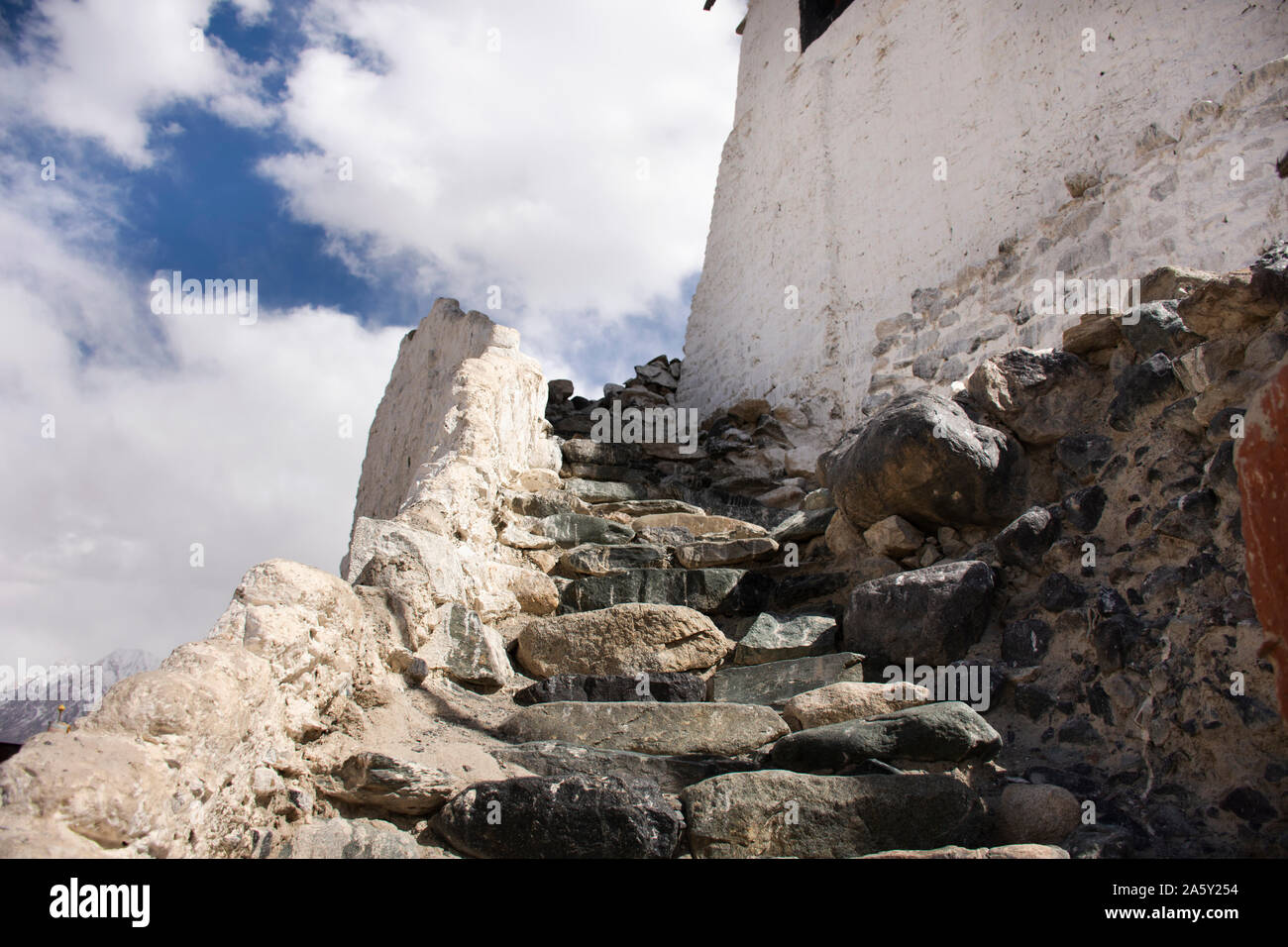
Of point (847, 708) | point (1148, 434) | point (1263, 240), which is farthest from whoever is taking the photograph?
point (1263, 240)

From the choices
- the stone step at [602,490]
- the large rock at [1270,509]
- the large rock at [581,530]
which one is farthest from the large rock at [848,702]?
the stone step at [602,490]

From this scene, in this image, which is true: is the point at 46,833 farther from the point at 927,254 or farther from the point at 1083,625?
the point at 927,254

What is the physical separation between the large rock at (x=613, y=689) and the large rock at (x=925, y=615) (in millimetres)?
→ 653

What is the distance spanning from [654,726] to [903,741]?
30.9 inches

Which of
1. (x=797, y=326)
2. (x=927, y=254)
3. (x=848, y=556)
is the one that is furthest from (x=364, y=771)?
(x=797, y=326)

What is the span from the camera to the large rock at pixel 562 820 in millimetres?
2105

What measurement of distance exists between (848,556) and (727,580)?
569 mm

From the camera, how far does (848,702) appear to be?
2.81 meters

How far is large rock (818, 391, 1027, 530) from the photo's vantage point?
3.61 metres

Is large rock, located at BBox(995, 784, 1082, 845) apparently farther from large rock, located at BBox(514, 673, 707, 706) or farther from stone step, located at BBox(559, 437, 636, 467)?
stone step, located at BBox(559, 437, 636, 467)

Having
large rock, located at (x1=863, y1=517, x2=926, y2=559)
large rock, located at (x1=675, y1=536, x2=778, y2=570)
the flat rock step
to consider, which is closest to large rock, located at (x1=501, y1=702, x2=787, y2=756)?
large rock, located at (x1=863, y1=517, x2=926, y2=559)

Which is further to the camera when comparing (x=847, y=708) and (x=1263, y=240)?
(x=1263, y=240)

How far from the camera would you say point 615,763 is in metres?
2.59

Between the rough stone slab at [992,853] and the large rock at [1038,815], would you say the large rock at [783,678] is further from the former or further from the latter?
the rough stone slab at [992,853]
